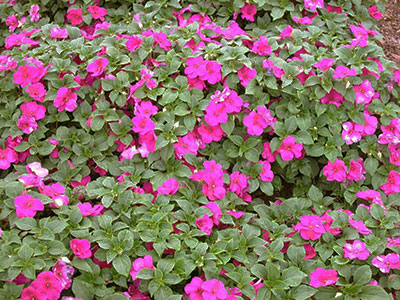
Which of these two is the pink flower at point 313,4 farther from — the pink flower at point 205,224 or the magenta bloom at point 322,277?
Answer: the magenta bloom at point 322,277

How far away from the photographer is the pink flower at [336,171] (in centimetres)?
270

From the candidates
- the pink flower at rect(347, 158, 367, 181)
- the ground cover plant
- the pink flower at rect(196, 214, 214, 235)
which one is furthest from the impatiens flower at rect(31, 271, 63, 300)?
the pink flower at rect(347, 158, 367, 181)

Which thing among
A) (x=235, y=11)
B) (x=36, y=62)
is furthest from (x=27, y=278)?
(x=235, y=11)

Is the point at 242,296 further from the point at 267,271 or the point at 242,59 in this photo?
the point at 242,59

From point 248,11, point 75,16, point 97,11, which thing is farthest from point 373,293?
point 75,16

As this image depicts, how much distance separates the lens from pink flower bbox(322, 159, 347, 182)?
270cm

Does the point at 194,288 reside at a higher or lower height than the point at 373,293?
higher

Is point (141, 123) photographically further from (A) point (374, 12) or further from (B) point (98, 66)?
(A) point (374, 12)

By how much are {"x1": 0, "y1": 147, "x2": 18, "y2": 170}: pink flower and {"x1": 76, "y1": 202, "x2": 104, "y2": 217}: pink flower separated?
674 millimetres

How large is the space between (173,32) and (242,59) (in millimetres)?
579

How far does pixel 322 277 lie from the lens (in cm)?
217

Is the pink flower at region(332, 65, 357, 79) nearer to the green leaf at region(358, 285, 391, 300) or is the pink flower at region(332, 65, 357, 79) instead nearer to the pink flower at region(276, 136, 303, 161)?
the pink flower at region(276, 136, 303, 161)

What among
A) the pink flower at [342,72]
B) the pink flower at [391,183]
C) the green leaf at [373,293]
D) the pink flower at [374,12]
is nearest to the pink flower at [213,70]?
the pink flower at [342,72]

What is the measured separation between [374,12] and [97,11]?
7.39ft
